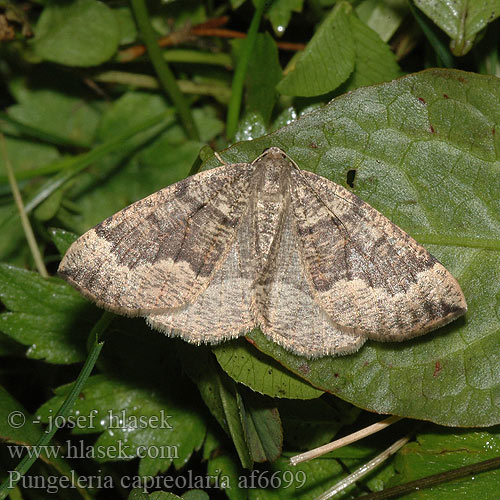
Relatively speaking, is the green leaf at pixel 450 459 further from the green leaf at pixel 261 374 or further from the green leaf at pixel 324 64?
the green leaf at pixel 324 64

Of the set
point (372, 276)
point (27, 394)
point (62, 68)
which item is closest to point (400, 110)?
point (372, 276)

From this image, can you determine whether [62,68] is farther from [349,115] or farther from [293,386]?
[293,386]

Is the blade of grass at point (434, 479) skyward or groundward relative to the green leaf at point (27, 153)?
groundward

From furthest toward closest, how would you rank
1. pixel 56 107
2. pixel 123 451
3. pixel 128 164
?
pixel 56 107, pixel 128 164, pixel 123 451

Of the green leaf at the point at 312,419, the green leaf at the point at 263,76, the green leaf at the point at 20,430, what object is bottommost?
the green leaf at the point at 312,419

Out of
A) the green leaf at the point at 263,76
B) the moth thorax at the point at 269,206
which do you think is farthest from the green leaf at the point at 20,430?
the green leaf at the point at 263,76

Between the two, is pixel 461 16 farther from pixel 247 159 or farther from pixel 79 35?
pixel 79 35

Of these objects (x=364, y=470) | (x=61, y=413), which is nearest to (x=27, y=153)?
(x=61, y=413)
